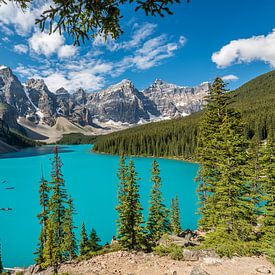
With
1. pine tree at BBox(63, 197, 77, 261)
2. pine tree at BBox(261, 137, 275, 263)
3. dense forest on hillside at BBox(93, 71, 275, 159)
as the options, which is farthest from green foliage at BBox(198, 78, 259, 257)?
dense forest on hillside at BBox(93, 71, 275, 159)

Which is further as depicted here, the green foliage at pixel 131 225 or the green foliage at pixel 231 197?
the green foliage at pixel 131 225

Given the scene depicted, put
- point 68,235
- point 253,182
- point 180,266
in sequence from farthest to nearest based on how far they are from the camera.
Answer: point 68,235 → point 253,182 → point 180,266

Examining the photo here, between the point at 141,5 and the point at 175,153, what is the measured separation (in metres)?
95.8

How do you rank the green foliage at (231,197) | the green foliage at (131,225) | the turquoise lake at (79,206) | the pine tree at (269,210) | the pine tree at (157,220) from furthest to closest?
the turquoise lake at (79,206), the pine tree at (157,220), the green foliage at (131,225), the pine tree at (269,210), the green foliage at (231,197)

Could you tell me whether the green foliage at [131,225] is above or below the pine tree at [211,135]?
below

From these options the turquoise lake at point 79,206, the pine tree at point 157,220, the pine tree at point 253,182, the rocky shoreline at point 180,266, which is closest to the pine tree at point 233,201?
the pine tree at point 253,182

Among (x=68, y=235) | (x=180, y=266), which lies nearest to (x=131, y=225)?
(x=68, y=235)

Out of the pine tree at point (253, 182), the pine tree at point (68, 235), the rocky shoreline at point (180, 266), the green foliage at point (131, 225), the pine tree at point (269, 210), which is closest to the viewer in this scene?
the rocky shoreline at point (180, 266)

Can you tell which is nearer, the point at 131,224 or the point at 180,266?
the point at 180,266

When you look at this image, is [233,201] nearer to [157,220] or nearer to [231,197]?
[231,197]

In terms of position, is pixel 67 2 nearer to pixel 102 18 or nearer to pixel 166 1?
pixel 102 18

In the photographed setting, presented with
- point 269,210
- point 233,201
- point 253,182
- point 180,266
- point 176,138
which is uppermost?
point 176,138

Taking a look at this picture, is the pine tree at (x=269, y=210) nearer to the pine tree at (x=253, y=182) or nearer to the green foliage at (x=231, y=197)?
the pine tree at (x=253, y=182)

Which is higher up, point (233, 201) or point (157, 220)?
point (233, 201)
